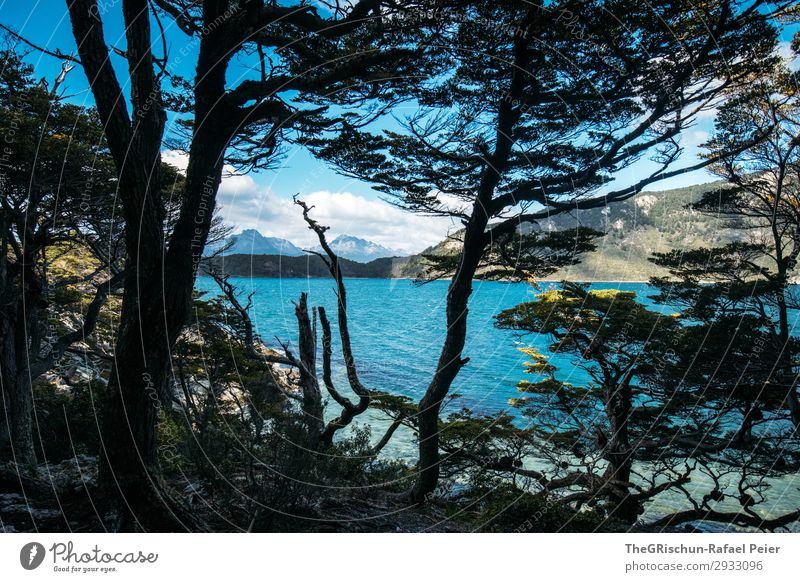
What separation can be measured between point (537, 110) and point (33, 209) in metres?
6.51

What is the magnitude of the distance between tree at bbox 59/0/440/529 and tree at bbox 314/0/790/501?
0.90m

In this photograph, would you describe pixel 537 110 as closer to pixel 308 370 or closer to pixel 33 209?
pixel 308 370

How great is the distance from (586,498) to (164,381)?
4.67 meters

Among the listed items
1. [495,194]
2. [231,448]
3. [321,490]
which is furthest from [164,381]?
[495,194]

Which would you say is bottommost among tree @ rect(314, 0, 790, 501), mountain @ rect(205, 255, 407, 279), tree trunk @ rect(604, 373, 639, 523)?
tree trunk @ rect(604, 373, 639, 523)

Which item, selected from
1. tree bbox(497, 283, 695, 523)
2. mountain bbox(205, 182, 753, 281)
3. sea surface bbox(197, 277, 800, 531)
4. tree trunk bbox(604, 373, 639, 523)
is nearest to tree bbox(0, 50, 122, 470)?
sea surface bbox(197, 277, 800, 531)

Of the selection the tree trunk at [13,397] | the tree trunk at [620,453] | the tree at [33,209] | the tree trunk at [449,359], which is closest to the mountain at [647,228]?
the tree trunk at [449,359]

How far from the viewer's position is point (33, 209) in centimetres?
618

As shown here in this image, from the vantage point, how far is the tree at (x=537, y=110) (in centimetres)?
433

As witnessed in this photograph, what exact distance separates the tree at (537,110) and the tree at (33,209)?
360cm

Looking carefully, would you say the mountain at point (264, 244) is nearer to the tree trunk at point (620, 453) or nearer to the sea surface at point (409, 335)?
the sea surface at point (409, 335)

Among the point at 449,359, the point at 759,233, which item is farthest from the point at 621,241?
the point at 449,359

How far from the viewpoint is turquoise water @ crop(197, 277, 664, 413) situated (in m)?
7.01

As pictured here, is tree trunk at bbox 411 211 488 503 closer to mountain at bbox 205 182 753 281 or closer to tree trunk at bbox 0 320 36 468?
mountain at bbox 205 182 753 281
